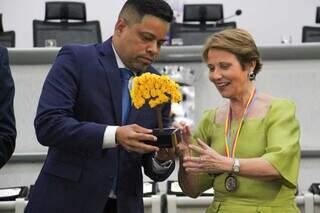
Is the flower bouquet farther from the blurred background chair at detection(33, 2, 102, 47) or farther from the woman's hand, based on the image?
the blurred background chair at detection(33, 2, 102, 47)

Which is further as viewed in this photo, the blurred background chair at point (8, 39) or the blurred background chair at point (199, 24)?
the blurred background chair at point (199, 24)

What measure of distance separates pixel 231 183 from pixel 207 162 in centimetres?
17

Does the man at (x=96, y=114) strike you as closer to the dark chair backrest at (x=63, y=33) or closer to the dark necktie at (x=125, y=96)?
the dark necktie at (x=125, y=96)

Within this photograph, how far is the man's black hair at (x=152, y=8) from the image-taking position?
5.72 ft

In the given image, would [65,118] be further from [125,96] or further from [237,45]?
[237,45]

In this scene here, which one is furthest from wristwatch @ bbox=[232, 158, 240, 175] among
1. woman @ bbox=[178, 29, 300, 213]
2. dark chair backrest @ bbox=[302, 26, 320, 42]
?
dark chair backrest @ bbox=[302, 26, 320, 42]

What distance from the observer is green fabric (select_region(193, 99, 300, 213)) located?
1.76 meters

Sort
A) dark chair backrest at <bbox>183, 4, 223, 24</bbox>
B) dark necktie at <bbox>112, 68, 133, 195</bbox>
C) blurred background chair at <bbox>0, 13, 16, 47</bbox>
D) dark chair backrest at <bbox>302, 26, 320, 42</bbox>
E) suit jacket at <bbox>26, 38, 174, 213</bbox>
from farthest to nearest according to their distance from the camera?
1. dark chair backrest at <bbox>183, 4, 223, 24</bbox>
2. dark chair backrest at <bbox>302, 26, 320, 42</bbox>
3. blurred background chair at <bbox>0, 13, 16, 47</bbox>
4. dark necktie at <bbox>112, 68, 133, 195</bbox>
5. suit jacket at <bbox>26, 38, 174, 213</bbox>

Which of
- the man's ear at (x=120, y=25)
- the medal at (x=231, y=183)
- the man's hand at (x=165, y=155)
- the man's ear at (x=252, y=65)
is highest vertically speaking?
the man's ear at (x=120, y=25)

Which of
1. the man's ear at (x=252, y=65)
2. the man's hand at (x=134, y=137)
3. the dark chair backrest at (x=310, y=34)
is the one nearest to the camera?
the man's hand at (x=134, y=137)

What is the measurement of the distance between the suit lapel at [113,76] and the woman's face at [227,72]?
0.33 meters

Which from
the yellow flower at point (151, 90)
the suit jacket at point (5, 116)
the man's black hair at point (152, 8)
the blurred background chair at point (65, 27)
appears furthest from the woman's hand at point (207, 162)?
the blurred background chair at point (65, 27)

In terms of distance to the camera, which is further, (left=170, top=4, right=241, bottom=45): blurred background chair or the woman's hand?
(left=170, top=4, right=241, bottom=45): blurred background chair

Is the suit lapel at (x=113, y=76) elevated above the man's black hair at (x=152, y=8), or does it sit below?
below
